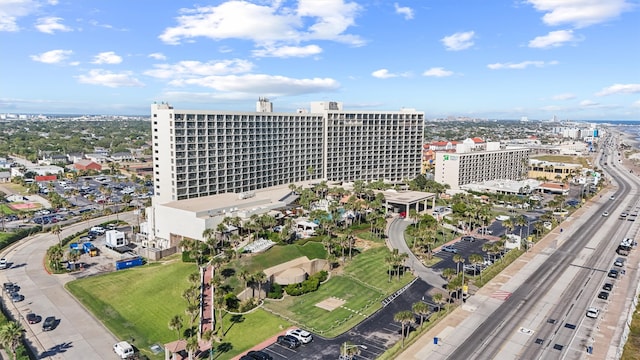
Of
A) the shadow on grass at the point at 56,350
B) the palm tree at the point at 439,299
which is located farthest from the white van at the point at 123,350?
the palm tree at the point at 439,299

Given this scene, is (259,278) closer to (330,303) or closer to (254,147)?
(330,303)

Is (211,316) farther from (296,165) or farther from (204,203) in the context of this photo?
(296,165)

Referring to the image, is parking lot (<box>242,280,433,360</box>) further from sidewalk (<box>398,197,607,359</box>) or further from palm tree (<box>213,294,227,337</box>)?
palm tree (<box>213,294,227,337</box>)

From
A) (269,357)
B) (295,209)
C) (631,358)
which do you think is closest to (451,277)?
(631,358)

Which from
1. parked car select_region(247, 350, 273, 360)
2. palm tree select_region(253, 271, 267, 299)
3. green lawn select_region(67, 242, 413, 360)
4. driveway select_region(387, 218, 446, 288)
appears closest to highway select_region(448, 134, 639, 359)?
driveway select_region(387, 218, 446, 288)

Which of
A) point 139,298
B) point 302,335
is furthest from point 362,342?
point 139,298

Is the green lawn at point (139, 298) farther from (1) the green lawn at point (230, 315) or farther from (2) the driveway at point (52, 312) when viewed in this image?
(2) the driveway at point (52, 312)
